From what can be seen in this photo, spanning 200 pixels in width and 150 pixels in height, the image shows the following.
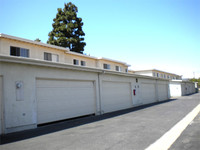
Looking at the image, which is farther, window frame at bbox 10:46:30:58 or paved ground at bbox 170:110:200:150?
window frame at bbox 10:46:30:58

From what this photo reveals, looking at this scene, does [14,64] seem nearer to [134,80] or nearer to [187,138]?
[187,138]

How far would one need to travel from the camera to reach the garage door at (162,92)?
25.2m

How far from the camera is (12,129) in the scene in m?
7.22

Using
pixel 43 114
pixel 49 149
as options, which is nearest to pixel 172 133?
pixel 49 149

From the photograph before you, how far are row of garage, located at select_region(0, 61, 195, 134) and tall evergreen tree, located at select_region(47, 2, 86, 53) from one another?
65.9ft

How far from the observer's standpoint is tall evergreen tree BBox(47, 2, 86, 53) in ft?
107

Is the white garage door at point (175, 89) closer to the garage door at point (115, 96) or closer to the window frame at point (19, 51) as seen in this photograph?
the garage door at point (115, 96)

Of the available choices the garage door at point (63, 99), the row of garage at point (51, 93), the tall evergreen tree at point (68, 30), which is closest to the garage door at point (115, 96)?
the row of garage at point (51, 93)

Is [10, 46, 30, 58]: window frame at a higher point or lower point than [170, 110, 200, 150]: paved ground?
higher

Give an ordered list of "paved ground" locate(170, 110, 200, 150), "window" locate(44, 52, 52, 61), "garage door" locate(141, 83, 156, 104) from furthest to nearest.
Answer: "garage door" locate(141, 83, 156, 104) → "window" locate(44, 52, 52, 61) → "paved ground" locate(170, 110, 200, 150)

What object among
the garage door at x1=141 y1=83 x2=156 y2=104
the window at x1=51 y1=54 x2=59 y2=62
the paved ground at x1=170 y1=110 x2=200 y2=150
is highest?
the window at x1=51 y1=54 x2=59 y2=62

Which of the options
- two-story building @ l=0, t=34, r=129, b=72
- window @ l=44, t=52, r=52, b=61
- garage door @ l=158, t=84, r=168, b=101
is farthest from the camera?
garage door @ l=158, t=84, r=168, b=101

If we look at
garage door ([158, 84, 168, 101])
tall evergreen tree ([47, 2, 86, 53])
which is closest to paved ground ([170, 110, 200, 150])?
garage door ([158, 84, 168, 101])

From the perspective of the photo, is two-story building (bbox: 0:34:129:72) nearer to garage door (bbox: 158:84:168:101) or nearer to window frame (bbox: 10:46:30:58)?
window frame (bbox: 10:46:30:58)
